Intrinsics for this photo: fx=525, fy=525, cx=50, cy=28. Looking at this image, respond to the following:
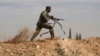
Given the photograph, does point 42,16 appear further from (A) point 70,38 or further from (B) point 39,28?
(A) point 70,38

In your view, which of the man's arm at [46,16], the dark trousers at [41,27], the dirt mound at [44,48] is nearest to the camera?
the dirt mound at [44,48]

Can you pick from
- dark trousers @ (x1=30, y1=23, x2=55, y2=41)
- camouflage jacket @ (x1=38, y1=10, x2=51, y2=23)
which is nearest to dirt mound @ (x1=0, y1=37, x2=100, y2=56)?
dark trousers @ (x1=30, y1=23, x2=55, y2=41)

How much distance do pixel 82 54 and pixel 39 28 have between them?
→ 256 cm

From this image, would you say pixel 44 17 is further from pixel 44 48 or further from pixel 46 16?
pixel 44 48

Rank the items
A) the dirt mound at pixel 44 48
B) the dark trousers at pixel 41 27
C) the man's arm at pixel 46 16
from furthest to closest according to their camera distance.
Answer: the dark trousers at pixel 41 27 < the man's arm at pixel 46 16 < the dirt mound at pixel 44 48

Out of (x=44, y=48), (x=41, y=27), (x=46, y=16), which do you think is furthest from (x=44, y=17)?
(x=44, y=48)

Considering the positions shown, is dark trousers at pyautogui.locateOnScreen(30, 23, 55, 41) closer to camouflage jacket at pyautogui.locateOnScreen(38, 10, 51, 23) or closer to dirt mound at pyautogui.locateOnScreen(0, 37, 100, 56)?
camouflage jacket at pyautogui.locateOnScreen(38, 10, 51, 23)

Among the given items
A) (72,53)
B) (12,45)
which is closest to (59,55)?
(72,53)

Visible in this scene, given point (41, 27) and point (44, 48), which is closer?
point (44, 48)

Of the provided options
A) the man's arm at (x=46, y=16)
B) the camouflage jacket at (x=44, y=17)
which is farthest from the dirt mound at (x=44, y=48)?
the man's arm at (x=46, y=16)

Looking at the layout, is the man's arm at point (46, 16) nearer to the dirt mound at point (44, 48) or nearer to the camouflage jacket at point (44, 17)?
the camouflage jacket at point (44, 17)

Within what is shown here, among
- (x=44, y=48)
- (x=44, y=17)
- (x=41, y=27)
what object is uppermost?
(x=44, y=17)

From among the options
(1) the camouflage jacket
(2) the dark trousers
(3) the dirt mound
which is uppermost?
(1) the camouflage jacket

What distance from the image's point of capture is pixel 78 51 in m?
26.0
